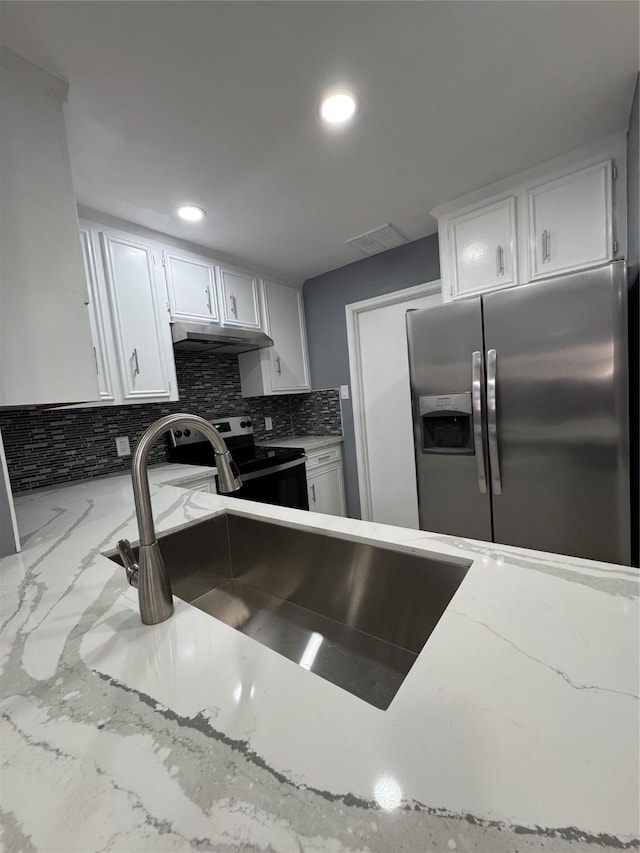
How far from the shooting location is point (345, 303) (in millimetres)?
2986

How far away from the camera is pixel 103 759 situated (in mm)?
387

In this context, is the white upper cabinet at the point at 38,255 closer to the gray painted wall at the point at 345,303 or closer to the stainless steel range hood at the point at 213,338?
the stainless steel range hood at the point at 213,338

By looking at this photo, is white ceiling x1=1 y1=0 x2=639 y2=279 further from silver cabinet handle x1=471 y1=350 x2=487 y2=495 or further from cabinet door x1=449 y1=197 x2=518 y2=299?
silver cabinet handle x1=471 y1=350 x2=487 y2=495

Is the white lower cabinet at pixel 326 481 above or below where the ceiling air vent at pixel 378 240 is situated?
below

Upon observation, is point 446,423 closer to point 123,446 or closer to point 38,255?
point 38,255

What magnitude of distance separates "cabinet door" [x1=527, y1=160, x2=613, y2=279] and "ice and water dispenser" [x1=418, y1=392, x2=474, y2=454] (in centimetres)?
78

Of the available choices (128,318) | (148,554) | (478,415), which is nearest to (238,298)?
(128,318)

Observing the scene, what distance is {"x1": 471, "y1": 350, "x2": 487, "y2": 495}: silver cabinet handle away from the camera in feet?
5.72

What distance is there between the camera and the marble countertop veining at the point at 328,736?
308mm

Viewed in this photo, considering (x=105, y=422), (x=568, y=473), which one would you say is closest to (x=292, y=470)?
(x=105, y=422)

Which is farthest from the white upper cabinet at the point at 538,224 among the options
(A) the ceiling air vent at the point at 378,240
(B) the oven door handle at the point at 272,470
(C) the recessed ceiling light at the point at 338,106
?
(B) the oven door handle at the point at 272,470

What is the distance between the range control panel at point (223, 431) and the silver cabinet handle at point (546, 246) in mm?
2167

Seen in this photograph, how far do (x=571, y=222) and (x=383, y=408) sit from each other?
5.36 feet

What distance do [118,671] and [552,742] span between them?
1.81 feet
